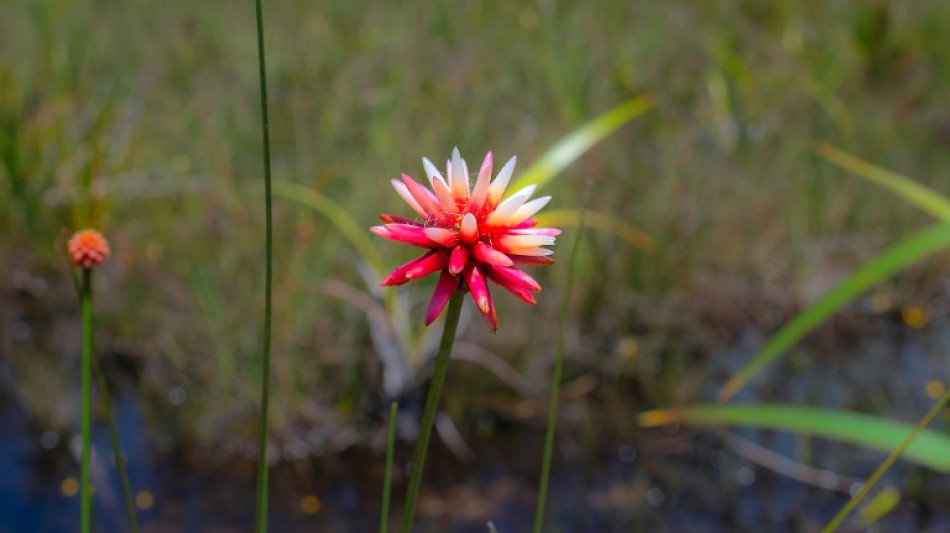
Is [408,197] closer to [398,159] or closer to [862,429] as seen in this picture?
[862,429]

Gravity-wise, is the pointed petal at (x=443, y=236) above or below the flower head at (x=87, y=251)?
below

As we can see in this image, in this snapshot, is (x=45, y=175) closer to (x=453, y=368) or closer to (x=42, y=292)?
(x=42, y=292)

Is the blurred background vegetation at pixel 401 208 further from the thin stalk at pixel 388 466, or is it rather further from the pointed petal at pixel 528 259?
the pointed petal at pixel 528 259

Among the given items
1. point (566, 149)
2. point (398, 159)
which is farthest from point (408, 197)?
point (398, 159)

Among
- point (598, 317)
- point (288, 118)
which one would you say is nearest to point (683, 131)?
point (598, 317)

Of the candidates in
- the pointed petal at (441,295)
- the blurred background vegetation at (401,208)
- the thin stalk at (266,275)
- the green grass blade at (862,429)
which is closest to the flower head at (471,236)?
the pointed petal at (441,295)

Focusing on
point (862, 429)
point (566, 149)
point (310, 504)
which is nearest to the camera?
point (862, 429)
